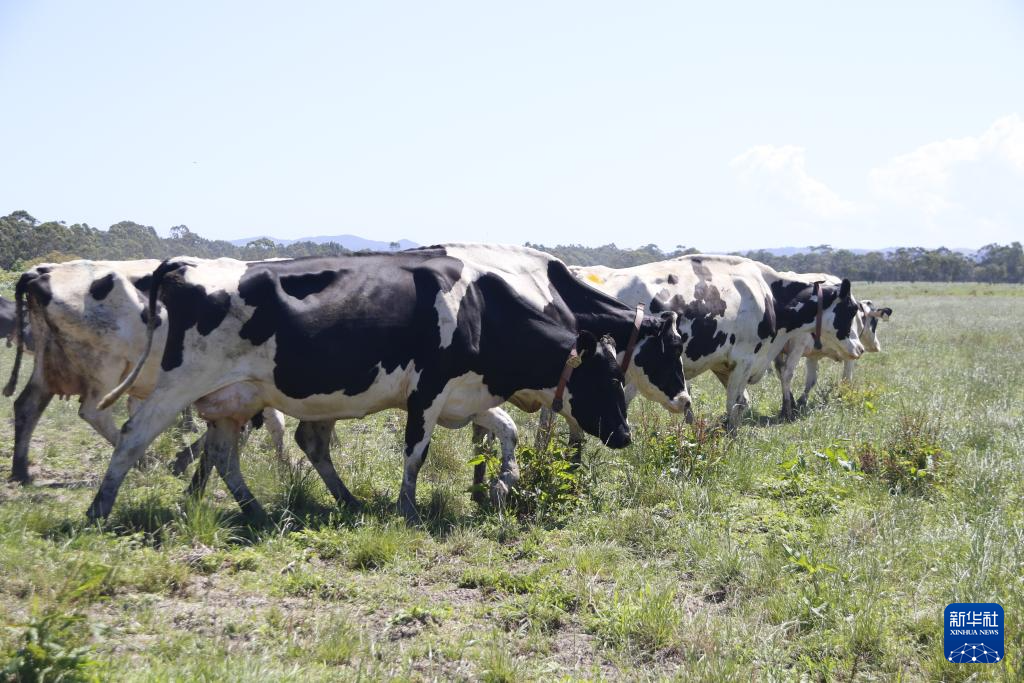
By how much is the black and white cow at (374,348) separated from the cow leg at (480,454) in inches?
14.0

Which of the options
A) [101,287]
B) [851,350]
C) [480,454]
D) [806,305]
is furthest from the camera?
[851,350]

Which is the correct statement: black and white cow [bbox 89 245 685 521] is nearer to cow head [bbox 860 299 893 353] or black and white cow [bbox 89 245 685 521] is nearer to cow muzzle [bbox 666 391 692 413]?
cow muzzle [bbox 666 391 692 413]

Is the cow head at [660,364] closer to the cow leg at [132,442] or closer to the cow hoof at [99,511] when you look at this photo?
the cow leg at [132,442]

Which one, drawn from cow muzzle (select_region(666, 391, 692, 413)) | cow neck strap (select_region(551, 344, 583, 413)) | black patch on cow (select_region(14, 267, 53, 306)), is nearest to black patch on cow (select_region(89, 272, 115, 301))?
black patch on cow (select_region(14, 267, 53, 306))

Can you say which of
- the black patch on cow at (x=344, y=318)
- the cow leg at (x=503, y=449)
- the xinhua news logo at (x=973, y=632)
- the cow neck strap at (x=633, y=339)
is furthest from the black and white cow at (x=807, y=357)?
Answer: the xinhua news logo at (x=973, y=632)

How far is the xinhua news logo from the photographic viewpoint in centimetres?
475

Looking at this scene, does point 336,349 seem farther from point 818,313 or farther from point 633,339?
point 818,313

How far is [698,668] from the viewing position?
15.1ft

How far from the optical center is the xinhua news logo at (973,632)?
475cm

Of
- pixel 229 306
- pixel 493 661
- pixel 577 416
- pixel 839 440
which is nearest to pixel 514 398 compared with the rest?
pixel 577 416

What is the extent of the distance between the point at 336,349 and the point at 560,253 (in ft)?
325

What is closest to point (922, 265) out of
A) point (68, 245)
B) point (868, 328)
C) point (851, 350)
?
A: point (68, 245)

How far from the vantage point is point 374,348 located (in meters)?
7.46

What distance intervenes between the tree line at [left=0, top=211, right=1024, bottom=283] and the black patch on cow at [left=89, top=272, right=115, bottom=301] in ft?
166
